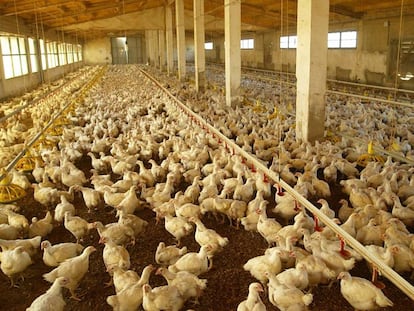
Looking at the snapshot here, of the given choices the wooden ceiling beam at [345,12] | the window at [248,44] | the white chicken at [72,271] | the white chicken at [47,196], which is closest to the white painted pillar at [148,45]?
the window at [248,44]

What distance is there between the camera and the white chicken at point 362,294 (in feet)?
11.7

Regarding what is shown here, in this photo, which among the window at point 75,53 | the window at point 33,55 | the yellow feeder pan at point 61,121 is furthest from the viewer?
the window at point 75,53

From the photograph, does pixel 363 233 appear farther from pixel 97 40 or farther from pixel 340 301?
pixel 97 40

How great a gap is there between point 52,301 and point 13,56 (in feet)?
63.9

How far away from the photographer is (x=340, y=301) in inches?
159

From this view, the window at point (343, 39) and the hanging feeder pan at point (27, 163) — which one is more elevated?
the window at point (343, 39)

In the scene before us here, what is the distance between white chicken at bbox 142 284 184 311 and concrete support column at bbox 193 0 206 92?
1537cm

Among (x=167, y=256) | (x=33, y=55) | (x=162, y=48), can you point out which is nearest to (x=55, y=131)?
(x=167, y=256)

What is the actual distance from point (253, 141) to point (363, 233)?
15.1 feet

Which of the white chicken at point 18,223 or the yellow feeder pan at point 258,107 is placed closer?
the white chicken at point 18,223

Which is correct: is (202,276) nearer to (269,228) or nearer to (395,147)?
(269,228)

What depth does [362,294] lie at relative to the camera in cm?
363

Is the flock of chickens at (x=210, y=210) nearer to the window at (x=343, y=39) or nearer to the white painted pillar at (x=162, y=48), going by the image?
the window at (x=343, y=39)

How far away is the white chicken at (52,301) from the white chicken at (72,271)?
0.28 m
